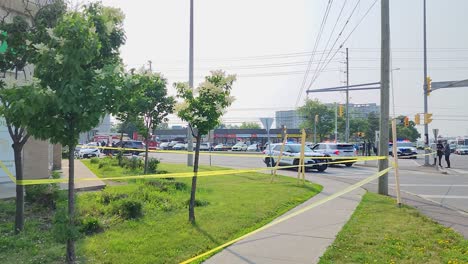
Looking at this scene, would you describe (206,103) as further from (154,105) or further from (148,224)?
(154,105)

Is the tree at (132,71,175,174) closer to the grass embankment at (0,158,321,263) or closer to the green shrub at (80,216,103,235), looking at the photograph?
the grass embankment at (0,158,321,263)

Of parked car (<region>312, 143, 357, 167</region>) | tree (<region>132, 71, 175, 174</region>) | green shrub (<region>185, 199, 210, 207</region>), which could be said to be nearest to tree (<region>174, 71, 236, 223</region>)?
green shrub (<region>185, 199, 210, 207</region>)

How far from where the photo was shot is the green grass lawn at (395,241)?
19.6 feet

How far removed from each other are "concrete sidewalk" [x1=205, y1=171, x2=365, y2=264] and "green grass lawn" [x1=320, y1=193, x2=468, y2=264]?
0.23m

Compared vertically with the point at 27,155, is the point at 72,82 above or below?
above

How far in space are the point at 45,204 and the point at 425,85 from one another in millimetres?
29620

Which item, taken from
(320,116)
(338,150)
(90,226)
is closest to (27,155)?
(90,226)

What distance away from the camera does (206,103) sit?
337 inches

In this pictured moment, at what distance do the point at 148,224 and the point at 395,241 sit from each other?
446 cm

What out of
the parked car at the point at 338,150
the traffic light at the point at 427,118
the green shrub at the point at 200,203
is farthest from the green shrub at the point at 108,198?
the traffic light at the point at 427,118

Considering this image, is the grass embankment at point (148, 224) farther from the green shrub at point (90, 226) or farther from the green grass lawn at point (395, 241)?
the green grass lawn at point (395, 241)

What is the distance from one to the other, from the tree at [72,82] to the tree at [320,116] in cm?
8106

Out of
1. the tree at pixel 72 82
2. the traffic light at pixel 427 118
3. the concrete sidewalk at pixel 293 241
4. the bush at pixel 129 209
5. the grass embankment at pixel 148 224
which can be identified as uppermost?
the traffic light at pixel 427 118

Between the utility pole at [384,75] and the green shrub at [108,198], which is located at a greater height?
the utility pole at [384,75]
